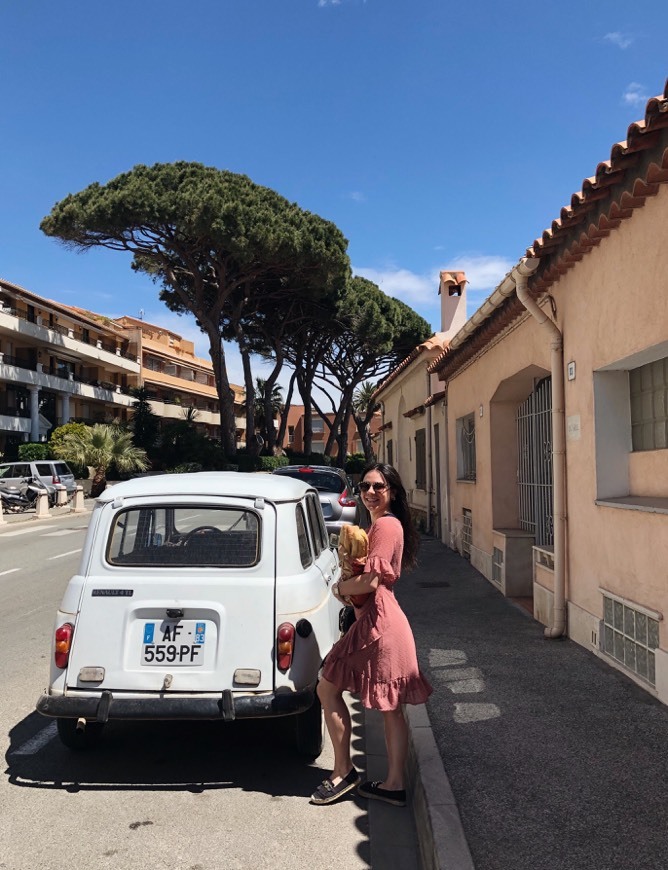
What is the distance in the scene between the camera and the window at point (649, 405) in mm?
5508

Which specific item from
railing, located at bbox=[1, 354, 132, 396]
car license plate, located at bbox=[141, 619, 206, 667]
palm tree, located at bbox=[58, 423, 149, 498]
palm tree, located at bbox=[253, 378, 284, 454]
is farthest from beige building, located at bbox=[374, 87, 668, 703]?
palm tree, located at bbox=[253, 378, 284, 454]

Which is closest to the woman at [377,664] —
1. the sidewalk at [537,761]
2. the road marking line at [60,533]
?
the sidewalk at [537,761]

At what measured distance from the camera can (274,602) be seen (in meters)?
4.03

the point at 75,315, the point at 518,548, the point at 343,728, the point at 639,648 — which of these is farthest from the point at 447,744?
the point at 75,315

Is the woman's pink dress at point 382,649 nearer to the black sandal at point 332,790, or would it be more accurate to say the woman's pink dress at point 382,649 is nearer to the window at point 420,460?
the black sandal at point 332,790

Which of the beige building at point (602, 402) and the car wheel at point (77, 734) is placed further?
the beige building at point (602, 402)

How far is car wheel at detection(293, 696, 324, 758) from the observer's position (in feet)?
14.0

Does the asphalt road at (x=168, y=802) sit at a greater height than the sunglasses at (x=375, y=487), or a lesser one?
lesser

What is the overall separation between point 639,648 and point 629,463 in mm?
1526

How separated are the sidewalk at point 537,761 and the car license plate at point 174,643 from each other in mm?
1311

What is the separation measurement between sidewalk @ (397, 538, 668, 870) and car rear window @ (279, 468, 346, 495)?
24.0ft

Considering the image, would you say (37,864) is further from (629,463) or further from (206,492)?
(629,463)

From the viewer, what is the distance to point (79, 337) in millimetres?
50438

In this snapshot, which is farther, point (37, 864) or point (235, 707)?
point (235, 707)
